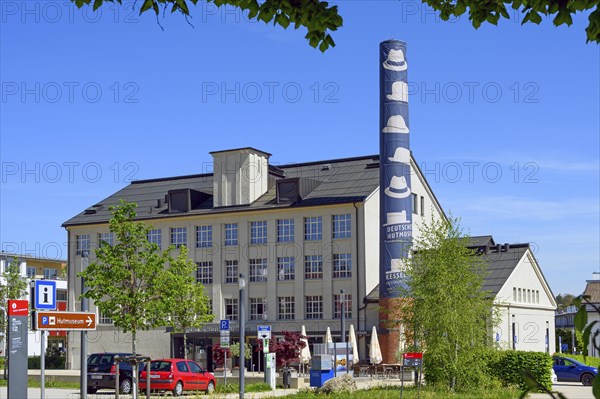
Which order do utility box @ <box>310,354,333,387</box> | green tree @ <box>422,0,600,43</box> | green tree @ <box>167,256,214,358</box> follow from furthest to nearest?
green tree @ <box>167,256,214,358</box> → utility box @ <box>310,354,333,387</box> → green tree @ <box>422,0,600,43</box>

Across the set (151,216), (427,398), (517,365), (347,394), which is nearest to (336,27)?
(427,398)

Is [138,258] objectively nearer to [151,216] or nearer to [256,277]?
[256,277]

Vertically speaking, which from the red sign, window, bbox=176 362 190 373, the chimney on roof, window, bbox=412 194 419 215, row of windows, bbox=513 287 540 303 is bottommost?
window, bbox=176 362 190 373

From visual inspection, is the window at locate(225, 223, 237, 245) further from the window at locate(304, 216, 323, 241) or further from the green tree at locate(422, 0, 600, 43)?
the green tree at locate(422, 0, 600, 43)

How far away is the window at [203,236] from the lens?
6956cm

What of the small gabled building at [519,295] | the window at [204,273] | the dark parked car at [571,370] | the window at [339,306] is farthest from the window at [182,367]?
the window at [204,273]

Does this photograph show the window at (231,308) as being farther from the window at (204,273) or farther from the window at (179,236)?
the window at (179,236)

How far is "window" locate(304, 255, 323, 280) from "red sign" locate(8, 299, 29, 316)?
48.1m

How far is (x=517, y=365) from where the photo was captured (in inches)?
1471

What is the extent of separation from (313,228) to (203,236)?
9.58 m

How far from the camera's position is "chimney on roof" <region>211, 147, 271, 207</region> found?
68.3 metres

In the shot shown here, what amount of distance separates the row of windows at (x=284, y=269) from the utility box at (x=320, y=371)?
25.9 meters

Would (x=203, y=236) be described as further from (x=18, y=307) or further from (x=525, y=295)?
(x=18, y=307)

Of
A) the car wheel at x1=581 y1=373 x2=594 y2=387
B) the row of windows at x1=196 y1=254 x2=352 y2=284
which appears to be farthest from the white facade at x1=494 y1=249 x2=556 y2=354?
the row of windows at x1=196 y1=254 x2=352 y2=284
